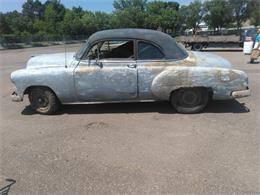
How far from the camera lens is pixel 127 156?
15.8 ft

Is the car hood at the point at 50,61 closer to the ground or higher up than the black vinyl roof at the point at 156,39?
closer to the ground

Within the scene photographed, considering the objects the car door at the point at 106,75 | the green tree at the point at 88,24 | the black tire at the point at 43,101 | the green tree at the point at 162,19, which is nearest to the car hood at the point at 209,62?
the car door at the point at 106,75

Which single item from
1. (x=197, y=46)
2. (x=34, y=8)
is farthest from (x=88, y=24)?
(x=34, y=8)

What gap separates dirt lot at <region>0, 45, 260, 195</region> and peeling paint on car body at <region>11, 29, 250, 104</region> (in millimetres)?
429

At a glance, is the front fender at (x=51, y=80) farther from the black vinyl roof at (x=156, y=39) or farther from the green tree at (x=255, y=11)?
the green tree at (x=255, y=11)

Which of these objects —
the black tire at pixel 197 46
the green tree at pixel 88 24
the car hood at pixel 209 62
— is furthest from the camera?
the green tree at pixel 88 24

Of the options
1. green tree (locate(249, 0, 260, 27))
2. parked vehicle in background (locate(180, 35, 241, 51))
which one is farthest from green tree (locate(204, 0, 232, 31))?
parked vehicle in background (locate(180, 35, 241, 51))

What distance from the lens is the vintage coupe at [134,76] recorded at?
6688mm

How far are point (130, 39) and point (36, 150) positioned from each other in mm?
2893

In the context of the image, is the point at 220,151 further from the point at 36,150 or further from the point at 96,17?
the point at 96,17

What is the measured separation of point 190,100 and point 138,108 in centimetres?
110

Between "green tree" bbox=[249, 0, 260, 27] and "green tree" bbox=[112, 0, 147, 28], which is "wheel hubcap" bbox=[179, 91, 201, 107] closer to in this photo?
"green tree" bbox=[249, 0, 260, 27]

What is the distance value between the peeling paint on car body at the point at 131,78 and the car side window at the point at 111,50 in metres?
0.12

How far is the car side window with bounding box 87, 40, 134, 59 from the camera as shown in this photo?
6.87 meters
